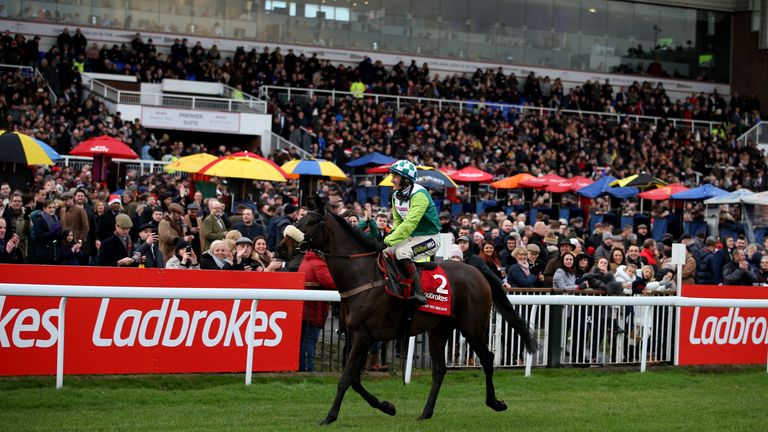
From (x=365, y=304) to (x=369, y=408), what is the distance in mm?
1240

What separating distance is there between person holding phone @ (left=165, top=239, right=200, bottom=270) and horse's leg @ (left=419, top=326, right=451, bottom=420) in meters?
3.23

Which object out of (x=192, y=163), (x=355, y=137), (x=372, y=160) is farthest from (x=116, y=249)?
(x=355, y=137)

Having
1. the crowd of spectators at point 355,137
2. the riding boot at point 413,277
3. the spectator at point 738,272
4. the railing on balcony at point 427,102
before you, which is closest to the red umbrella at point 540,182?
the crowd of spectators at point 355,137

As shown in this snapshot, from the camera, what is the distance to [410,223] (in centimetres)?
919

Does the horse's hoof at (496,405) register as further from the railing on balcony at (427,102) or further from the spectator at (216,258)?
the railing on balcony at (427,102)

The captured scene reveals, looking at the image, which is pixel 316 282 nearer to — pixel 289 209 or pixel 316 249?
pixel 316 249

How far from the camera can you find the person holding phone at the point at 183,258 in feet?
38.3

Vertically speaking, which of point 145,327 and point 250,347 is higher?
point 145,327

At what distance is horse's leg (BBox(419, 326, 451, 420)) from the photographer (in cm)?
924

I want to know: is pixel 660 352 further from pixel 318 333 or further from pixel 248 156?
pixel 248 156

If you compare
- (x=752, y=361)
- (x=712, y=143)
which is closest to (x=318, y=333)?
(x=752, y=361)

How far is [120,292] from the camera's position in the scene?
9.59 meters

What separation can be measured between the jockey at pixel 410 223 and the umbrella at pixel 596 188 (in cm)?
1975

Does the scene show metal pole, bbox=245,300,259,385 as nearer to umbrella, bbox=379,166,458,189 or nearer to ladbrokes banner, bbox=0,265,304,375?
ladbrokes banner, bbox=0,265,304,375
